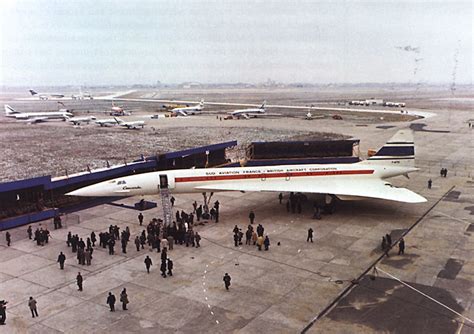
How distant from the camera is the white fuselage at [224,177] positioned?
95.8 feet

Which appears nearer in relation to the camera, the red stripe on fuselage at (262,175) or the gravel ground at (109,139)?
the red stripe on fuselage at (262,175)

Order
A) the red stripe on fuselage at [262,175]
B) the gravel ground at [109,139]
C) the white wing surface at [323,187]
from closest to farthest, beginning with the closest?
1. the white wing surface at [323,187]
2. the red stripe on fuselage at [262,175]
3. the gravel ground at [109,139]

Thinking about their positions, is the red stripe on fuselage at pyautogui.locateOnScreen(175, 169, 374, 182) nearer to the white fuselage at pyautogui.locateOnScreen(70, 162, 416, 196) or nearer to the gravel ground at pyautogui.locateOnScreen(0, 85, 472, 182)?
the white fuselage at pyautogui.locateOnScreen(70, 162, 416, 196)

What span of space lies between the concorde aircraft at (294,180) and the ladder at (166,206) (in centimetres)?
46

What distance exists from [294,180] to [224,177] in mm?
5211

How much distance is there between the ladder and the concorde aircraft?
0.46m

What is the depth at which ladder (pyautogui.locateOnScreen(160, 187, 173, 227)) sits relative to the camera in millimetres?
26375

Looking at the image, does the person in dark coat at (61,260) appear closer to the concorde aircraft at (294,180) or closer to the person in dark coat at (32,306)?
the person in dark coat at (32,306)

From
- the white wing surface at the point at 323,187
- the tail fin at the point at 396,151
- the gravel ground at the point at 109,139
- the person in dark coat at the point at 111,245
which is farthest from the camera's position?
the gravel ground at the point at 109,139

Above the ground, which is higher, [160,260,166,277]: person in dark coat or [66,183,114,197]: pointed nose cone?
[66,183,114,197]: pointed nose cone

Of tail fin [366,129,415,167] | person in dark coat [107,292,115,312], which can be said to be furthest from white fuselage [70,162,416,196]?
person in dark coat [107,292,115,312]

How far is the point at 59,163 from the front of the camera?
55500 mm

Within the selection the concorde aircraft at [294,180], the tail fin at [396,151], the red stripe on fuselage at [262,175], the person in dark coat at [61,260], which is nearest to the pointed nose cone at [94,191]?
the concorde aircraft at [294,180]

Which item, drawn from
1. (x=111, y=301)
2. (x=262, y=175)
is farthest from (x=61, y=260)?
(x=262, y=175)
